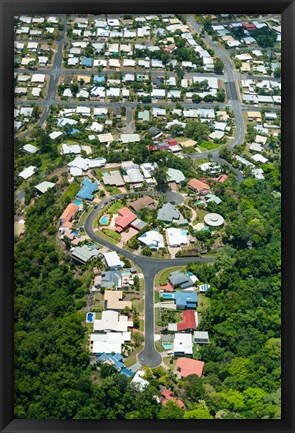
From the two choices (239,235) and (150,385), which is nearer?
(150,385)

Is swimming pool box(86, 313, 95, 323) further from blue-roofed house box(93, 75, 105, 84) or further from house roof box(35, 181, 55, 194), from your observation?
blue-roofed house box(93, 75, 105, 84)

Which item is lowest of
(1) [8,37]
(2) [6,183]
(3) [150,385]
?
(3) [150,385]

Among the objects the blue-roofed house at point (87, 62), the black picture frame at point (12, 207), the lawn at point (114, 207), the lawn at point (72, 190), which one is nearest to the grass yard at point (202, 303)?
the lawn at point (114, 207)

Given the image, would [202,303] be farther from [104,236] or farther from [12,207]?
[12,207]

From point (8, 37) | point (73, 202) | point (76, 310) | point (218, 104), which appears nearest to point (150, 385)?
point (76, 310)

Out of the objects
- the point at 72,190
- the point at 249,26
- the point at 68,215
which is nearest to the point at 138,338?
the point at 68,215

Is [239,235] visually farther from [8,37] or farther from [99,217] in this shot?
[8,37]
